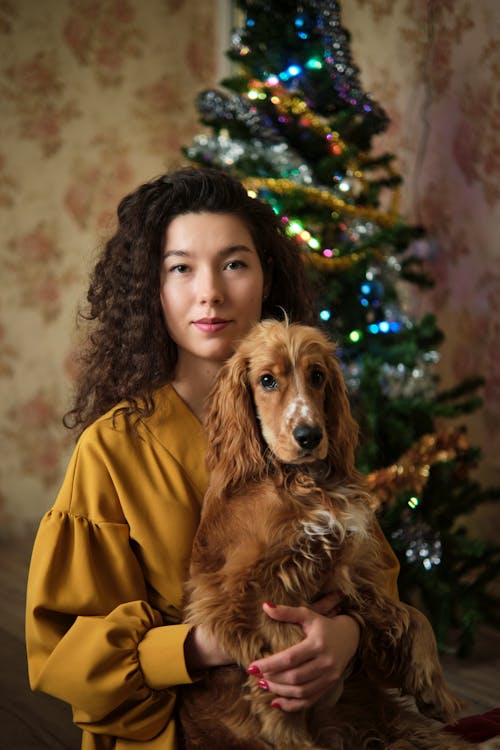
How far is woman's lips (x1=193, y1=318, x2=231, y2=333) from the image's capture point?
1.52m

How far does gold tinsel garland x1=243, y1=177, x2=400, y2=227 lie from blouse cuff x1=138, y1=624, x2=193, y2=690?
68.8 inches

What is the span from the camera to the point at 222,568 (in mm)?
1273

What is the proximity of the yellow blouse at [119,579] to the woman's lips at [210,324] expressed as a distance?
172mm

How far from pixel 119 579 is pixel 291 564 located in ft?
1.10

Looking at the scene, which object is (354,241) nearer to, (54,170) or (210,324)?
(210,324)

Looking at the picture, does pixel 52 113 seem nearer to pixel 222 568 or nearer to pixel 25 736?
pixel 25 736

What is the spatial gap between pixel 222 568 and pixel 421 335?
181cm

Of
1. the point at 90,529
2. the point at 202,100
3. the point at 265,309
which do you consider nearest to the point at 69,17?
the point at 202,100

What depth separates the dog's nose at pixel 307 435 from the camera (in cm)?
122

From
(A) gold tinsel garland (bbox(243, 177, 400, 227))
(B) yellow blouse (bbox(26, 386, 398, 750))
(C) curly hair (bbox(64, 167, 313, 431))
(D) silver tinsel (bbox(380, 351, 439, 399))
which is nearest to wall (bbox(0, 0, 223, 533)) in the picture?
(A) gold tinsel garland (bbox(243, 177, 400, 227))

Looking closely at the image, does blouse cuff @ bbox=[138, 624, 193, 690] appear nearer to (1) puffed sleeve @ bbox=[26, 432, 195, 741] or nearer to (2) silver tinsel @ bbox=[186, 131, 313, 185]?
(1) puffed sleeve @ bbox=[26, 432, 195, 741]

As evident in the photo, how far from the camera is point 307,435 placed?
4.00 ft

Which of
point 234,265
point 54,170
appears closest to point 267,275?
point 234,265

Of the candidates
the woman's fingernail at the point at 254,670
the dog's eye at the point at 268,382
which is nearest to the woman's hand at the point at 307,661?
the woman's fingernail at the point at 254,670
